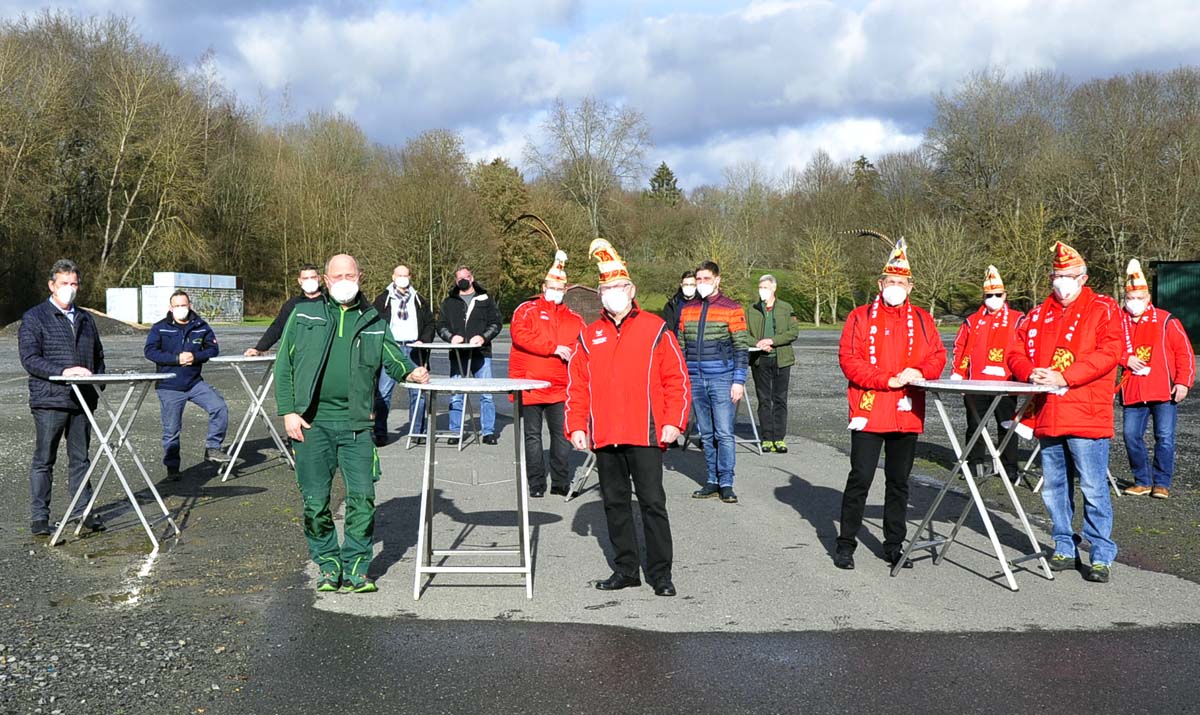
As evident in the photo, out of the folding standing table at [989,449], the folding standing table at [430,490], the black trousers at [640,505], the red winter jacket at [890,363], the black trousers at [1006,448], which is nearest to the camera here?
the folding standing table at [430,490]

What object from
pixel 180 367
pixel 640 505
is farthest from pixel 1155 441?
pixel 180 367

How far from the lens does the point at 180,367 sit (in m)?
11.0

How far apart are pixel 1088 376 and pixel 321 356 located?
4589mm

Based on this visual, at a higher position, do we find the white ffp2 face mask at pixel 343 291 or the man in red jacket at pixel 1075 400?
the white ffp2 face mask at pixel 343 291

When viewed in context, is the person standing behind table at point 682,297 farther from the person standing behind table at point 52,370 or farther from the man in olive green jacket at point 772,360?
the person standing behind table at point 52,370

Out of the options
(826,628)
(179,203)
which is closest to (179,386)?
(826,628)

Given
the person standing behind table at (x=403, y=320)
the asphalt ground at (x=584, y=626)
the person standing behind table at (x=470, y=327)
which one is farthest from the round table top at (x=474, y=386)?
the person standing behind table at (x=403, y=320)

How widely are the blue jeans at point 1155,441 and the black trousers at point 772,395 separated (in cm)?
368

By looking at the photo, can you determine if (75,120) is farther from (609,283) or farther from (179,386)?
(609,283)

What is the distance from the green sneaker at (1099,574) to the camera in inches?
Answer: 261

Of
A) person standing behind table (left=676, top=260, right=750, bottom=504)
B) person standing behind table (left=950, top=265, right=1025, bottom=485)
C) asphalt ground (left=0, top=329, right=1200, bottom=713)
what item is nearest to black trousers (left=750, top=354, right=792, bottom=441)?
person standing behind table (left=950, top=265, right=1025, bottom=485)

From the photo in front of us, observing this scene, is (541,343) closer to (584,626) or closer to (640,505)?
(640,505)

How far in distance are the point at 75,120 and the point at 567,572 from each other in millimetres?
60230

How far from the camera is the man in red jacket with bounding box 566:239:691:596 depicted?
6391 millimetres
